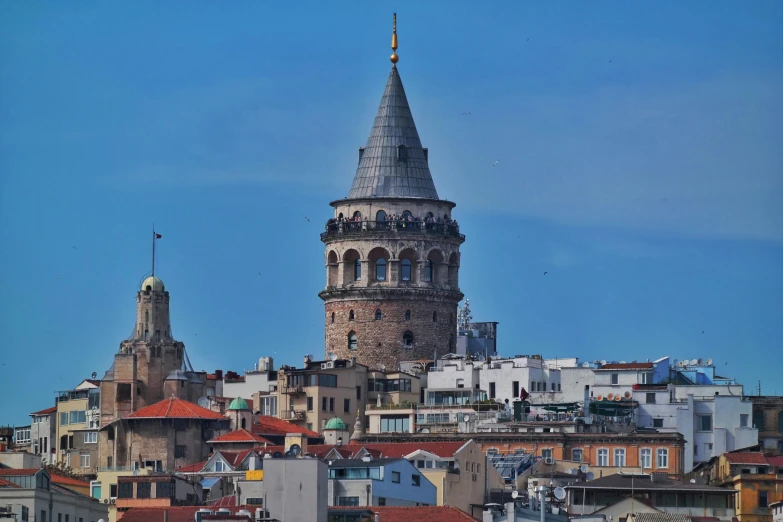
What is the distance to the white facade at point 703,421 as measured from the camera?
145 meters

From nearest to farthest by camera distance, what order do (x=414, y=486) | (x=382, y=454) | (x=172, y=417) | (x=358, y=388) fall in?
(x=414, y=486)
(x=382, y=454)
(x=172, y=417)
(x=358, y=388)

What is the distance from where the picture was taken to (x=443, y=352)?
158 metres

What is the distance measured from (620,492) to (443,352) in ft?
123

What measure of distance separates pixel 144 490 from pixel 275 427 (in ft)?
80.1

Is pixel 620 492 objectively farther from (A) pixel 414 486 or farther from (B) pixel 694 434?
(B) pixel 694 434

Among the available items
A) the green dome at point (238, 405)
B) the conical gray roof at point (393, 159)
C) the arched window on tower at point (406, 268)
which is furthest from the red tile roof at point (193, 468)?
the conical gray roof at point (393, 159)

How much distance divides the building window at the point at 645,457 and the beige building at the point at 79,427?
26577 millimetres

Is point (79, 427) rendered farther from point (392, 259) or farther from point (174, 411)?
point (392, 259)

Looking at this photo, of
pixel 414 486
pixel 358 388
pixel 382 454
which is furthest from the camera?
pixel 358 388

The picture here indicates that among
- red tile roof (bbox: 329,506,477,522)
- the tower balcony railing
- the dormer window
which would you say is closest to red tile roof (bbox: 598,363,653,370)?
the tower balcony railing

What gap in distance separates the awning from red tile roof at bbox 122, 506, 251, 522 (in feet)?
49.5

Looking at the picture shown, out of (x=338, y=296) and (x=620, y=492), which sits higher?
(x=338, y=296)

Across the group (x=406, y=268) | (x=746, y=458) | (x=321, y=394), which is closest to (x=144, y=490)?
(x=746, y=458)

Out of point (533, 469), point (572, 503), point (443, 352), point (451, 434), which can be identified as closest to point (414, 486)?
point (572, 503)
